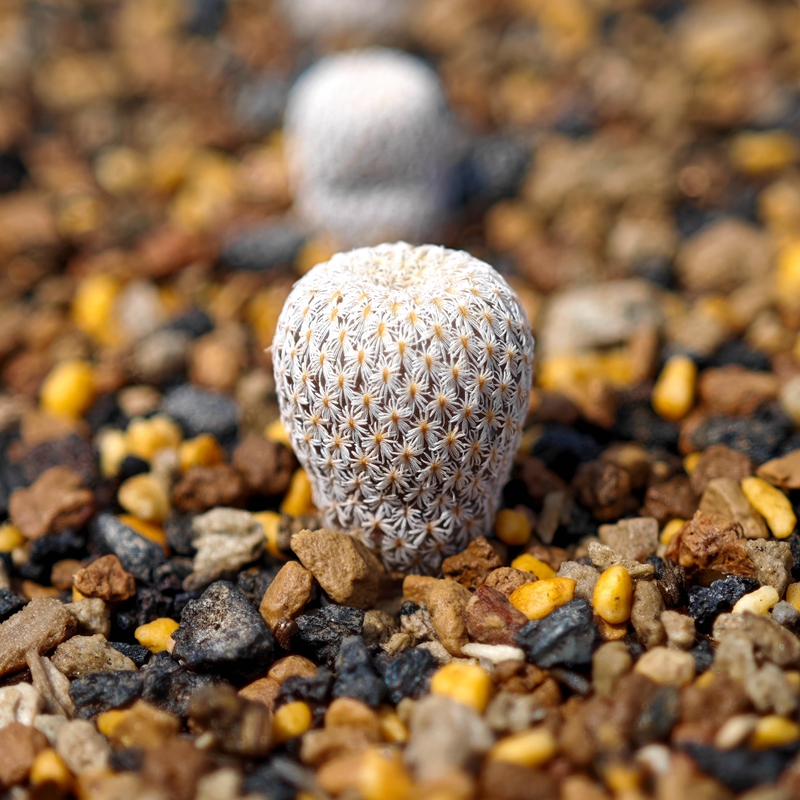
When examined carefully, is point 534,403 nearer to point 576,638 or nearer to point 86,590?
point 576,638

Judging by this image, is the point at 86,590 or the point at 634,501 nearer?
the point at 86,590

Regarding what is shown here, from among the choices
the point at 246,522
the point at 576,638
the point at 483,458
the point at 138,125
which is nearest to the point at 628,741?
the point at 576,638

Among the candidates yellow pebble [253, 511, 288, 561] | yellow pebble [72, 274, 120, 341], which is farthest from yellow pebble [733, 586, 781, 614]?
yellow pebble [72, 274, 120, 341]

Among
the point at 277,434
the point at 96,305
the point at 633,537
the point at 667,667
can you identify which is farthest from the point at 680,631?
the point at 96,305

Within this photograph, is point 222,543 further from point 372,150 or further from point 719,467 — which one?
point 372,150

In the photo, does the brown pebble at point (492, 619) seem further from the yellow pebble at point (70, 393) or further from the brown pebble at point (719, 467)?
the yellow pebble at point (70, 393)

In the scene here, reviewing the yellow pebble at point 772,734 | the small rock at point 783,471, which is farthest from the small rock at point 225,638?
the small rock at point 783,471
